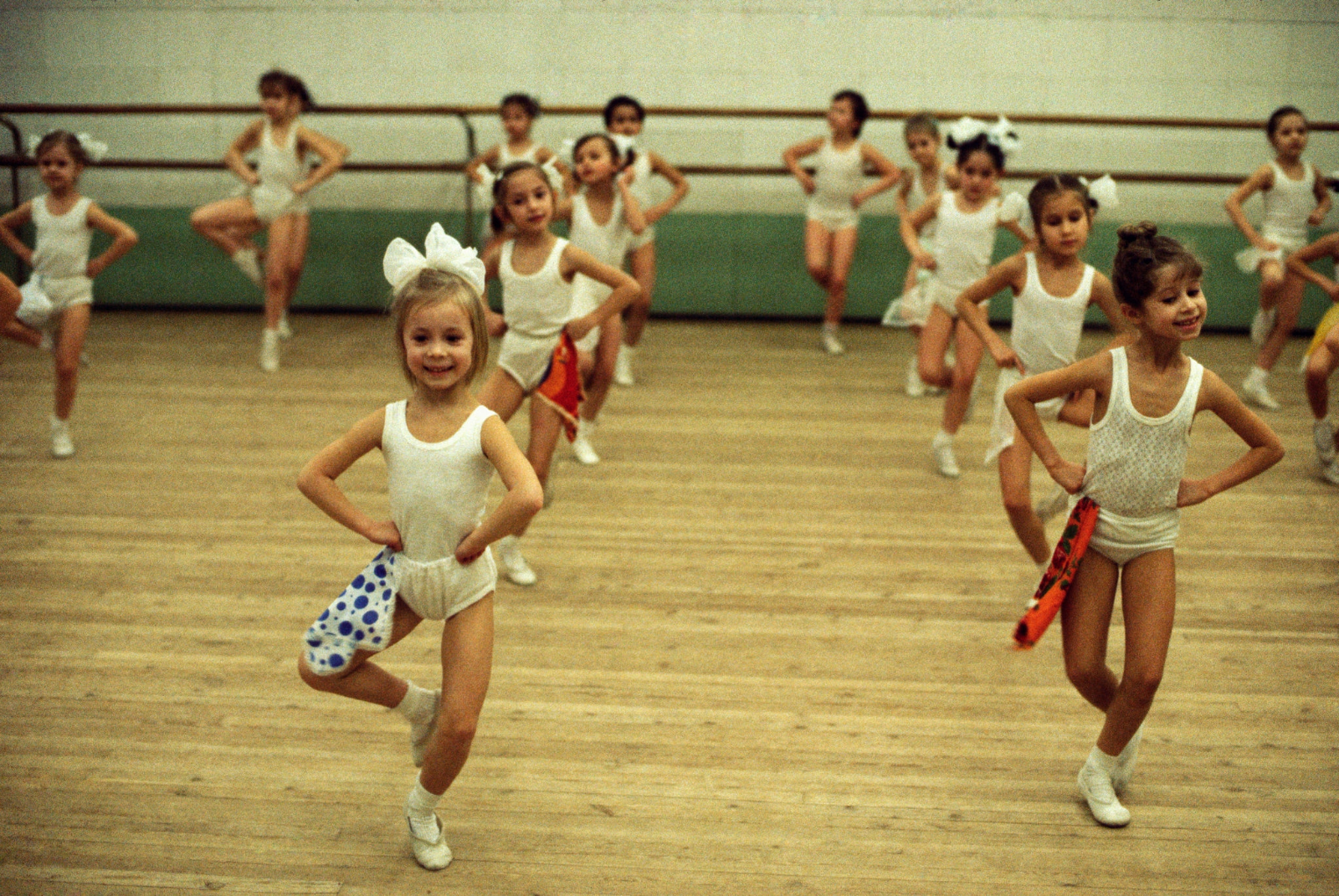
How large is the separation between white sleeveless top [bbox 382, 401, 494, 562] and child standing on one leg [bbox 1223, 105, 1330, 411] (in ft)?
14.8

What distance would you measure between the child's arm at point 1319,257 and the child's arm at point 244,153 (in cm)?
149

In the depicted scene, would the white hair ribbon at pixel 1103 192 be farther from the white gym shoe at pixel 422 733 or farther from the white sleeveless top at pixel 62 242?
the white sleeveless top at pixel 62 242

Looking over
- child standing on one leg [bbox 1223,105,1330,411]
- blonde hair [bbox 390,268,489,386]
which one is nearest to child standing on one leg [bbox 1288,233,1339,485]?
child standing on one leg [bbox 1223,105,1330,411]

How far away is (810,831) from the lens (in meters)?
Result: 2.61

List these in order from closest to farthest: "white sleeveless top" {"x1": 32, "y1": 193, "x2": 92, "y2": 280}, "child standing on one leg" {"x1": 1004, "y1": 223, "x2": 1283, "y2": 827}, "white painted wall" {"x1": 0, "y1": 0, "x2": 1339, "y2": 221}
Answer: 1. "child standing on one leg" {"x1": 1004, "y1": 223, "x2": 1283, "y2": 827}
2. "white sleeveless top" {"x1": 32, "y1": 193, "x2": 92, "y2": 280}
3. "white painted wall" {"x1": 0, "y1": 0, "x2": 1339, "y2": 221}

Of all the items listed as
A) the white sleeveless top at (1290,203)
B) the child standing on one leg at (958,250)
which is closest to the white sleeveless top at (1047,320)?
the child standing on one leg at (958,250)

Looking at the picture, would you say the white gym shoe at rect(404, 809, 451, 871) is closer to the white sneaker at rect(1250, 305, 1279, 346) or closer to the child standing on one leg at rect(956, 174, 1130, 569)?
the child standing on one leg at rect(956, 174, 1130, 569)

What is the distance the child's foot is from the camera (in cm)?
265

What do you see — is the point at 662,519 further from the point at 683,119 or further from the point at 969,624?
the point at 683,119

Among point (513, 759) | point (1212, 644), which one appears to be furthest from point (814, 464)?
point (513, 759)

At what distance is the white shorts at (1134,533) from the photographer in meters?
2.61

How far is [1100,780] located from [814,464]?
2509 millimetres

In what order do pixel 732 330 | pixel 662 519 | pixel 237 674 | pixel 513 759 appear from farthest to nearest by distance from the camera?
pixel 732 330 → pixel 662 519 → pixel 237 674 → pixel 513 759

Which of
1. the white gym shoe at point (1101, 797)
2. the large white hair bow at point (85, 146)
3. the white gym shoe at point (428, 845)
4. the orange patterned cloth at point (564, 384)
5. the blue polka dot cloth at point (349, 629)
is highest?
the large white hair bow at point (85, 146)
